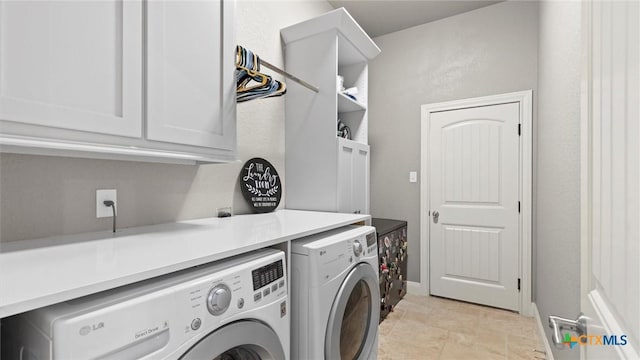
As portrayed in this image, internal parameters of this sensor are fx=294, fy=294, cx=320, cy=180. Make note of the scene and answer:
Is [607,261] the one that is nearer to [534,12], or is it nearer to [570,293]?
[570,293]

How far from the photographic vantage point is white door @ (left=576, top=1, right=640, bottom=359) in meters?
0.42

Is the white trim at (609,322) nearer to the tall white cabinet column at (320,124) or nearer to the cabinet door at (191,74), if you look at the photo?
the cabinet door at (191,74)

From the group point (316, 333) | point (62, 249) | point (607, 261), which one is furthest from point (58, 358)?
point (607, 261)

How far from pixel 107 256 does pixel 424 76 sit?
3.24 metres

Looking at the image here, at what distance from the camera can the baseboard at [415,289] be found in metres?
3.15

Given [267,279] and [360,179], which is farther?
[360,179]

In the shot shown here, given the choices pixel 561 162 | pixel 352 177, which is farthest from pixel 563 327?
pixel 352 177

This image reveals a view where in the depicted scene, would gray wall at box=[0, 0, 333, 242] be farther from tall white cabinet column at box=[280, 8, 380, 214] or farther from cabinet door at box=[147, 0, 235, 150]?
cabinet door at box=[147, 0, 235, 150]

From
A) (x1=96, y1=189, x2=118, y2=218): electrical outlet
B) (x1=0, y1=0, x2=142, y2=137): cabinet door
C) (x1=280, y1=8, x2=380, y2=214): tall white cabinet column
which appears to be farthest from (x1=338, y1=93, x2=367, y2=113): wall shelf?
(x1=96, y1=189, x2=118, y2=218): electrical outlet

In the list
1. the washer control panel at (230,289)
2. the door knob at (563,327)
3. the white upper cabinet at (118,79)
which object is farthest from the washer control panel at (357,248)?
the door knob at (563,327)

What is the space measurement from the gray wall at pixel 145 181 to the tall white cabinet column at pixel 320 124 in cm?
11

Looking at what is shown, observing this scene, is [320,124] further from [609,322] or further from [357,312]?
[609,322]

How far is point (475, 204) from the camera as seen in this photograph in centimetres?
294

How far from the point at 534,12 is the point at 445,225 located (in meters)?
2.13
